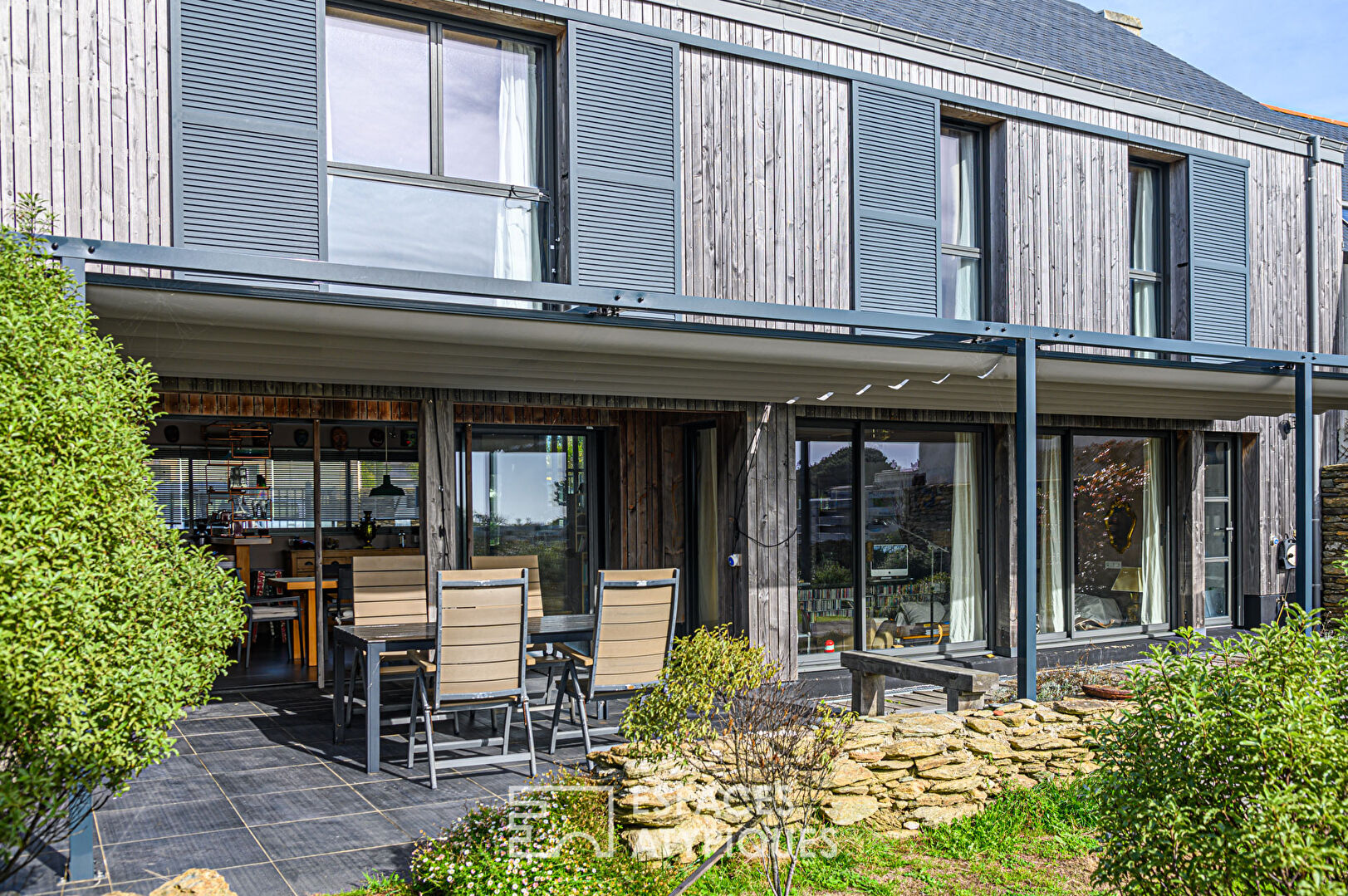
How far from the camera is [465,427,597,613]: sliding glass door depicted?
31.1 ft

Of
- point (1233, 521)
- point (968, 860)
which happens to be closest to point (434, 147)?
point (968, 860)

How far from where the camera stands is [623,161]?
7.80 meters

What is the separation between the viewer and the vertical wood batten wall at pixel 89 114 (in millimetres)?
5887

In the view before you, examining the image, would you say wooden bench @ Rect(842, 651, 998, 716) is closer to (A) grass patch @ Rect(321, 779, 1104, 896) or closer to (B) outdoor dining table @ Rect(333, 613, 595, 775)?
(A) grass patch @ Rect(321, 779, 1104, 896)

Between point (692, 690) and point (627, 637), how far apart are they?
1.82m

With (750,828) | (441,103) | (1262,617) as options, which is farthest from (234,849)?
(1262,617)

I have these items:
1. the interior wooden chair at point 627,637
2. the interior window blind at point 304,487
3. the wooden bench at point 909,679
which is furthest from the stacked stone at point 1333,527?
the interior window blind at point 304,487

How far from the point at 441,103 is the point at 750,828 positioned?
5.44 metres

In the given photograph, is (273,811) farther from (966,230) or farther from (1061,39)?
(1061,39)

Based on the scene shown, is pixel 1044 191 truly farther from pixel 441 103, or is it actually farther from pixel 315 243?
pixel 315 243

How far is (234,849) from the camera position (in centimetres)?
455
